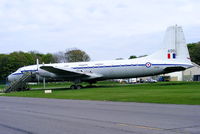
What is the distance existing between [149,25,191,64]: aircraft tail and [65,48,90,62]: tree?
7019 cm

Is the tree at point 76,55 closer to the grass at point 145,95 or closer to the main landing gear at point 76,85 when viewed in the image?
the main landing gear at point 76,85

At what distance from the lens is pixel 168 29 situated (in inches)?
1626

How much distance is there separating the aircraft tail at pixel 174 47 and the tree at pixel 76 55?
70190 mm

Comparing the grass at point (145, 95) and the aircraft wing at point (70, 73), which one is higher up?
the aircraft wing at point (70, 73)

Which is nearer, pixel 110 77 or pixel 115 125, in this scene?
pixel 115 125

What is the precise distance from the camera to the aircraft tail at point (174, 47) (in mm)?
40406

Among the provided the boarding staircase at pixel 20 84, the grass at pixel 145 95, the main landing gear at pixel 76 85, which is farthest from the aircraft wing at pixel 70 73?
the grass at pixel 145 95

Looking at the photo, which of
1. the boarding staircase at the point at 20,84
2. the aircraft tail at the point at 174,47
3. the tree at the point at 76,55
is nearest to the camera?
the aircraft tail at the point at 174,47

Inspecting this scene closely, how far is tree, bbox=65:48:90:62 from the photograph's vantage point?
110625 millimetres

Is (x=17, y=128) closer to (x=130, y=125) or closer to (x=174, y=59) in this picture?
(x=130, y=125)

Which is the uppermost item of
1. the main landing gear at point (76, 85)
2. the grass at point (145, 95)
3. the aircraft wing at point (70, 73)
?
the aircraft wing at point (70, 73)

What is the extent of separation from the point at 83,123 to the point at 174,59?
31.3m

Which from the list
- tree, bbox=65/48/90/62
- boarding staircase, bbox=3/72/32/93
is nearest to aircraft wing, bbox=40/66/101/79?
boarding staircase, bbox=3/72/32/93

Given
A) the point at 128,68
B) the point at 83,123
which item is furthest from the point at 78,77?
the point at 83,123
